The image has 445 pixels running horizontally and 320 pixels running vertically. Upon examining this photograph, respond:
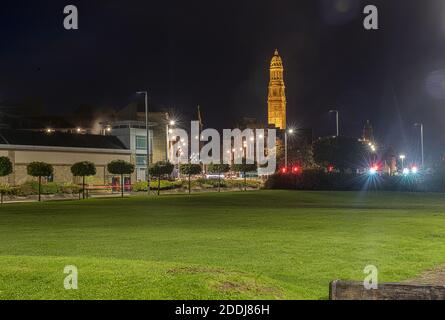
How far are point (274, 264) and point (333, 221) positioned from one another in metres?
13.6

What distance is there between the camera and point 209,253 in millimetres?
17234

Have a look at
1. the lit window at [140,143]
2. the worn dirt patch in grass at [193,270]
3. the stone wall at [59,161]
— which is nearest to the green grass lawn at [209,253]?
the worn dirt patch in grass at [193,270]

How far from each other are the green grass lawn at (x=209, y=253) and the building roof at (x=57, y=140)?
41382mm

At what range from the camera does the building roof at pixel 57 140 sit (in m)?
71.5

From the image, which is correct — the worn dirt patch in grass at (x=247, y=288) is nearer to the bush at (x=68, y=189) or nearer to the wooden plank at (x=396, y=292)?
the wooden plank at (x=396, y=292)

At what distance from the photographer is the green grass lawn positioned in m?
11.2

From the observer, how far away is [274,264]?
50.2 feet


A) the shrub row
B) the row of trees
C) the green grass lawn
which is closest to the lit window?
the row of trees

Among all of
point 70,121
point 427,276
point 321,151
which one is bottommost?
point 427,276

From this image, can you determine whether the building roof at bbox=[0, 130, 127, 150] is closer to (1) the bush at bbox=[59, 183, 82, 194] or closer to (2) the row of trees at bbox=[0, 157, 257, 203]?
(2) the row of trees at bbox=[0, 157, 257, 203]

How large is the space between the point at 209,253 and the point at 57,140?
62.7m

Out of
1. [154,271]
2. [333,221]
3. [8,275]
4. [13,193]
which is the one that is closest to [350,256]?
[154,271]

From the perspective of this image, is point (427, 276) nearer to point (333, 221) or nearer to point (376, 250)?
point (376, 250)

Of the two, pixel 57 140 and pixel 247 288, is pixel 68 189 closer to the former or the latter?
pixel 57 140
